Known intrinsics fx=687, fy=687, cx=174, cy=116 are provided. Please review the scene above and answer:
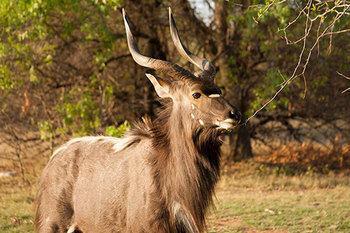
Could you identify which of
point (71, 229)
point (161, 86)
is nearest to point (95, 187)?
point (71, 229)

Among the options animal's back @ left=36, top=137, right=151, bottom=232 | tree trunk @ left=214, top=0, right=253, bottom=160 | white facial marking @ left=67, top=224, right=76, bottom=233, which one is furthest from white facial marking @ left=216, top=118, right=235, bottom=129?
tree trunk @ left=214, top=0, right=253, bottom=160

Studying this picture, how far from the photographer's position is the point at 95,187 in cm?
645

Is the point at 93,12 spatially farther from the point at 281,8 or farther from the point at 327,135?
the point at 327,135

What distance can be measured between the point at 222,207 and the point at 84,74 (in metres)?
5.40

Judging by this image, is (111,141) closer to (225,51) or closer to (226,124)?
(226,124)

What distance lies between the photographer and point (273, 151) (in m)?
18.7

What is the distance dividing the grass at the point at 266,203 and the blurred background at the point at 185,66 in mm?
46

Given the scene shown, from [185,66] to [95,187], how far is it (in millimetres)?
8668

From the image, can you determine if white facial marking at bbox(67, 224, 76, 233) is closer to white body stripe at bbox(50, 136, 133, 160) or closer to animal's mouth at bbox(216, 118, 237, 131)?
white body stripe at bbox(50, 136, 133, 160)

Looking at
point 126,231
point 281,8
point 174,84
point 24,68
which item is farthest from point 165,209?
point 24,68

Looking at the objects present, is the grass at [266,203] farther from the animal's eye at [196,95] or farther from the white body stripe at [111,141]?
the animal's eye at [196,95]

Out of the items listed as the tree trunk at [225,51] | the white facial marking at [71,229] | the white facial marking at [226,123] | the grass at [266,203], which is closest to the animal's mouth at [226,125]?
the white facial marking at [226,123]

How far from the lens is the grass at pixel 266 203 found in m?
9.60

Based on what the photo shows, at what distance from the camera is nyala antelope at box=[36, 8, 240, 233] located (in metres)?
5.74
